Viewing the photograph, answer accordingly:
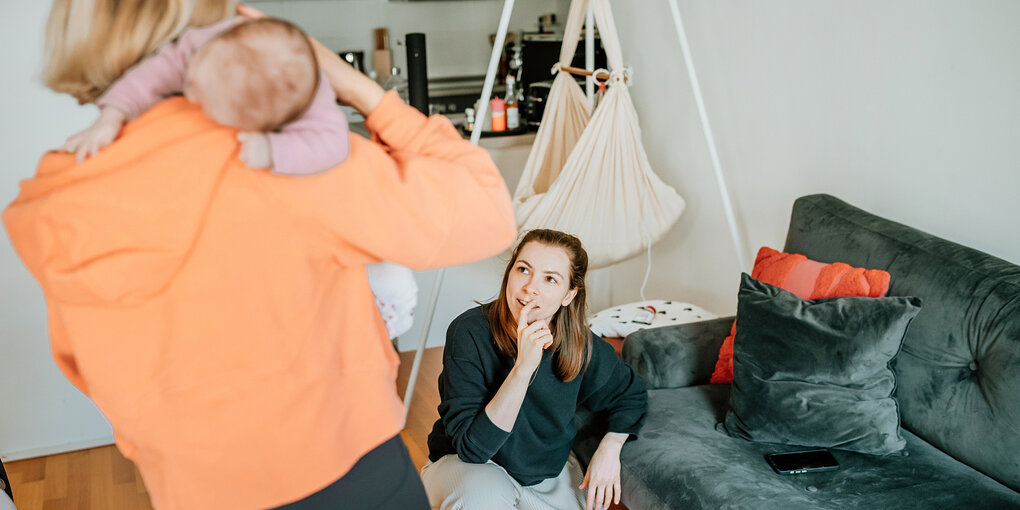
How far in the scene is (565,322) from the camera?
1.62 m

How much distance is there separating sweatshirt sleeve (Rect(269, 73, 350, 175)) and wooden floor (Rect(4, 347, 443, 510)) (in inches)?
64.9

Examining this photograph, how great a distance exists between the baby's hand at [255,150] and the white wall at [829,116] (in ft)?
5.83

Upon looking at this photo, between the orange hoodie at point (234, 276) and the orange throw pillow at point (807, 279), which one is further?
the orange throw pillow at point (807, 279)

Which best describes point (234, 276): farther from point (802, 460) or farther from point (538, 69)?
point (538, 69)

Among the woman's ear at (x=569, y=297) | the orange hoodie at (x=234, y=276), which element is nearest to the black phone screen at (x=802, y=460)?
the woman's ear at (x=569, y=297)

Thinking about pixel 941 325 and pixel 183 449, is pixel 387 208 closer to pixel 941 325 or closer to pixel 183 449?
pixel 183 449

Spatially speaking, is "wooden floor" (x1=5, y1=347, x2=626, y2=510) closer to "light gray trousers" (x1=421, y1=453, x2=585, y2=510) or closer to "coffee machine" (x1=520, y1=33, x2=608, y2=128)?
"light gray trousers" (x1=421, y1=453, x2=585, y2=510)

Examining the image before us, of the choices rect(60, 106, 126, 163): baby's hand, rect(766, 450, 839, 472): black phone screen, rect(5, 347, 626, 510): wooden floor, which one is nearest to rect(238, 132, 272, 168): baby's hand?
rect(60, 106, 126, 163): baby's hand

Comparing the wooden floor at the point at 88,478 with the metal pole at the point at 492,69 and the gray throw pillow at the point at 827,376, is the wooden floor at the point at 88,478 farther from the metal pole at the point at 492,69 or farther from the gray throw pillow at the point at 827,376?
the metal pole at the point at 492,69

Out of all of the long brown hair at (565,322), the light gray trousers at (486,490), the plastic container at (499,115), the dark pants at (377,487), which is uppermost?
the plastic container at (499,115)

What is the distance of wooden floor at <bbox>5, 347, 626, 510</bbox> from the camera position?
2154mm

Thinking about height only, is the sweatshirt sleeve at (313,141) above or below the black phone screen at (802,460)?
above

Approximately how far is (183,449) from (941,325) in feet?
5.09

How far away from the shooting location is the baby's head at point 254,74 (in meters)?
0.58
